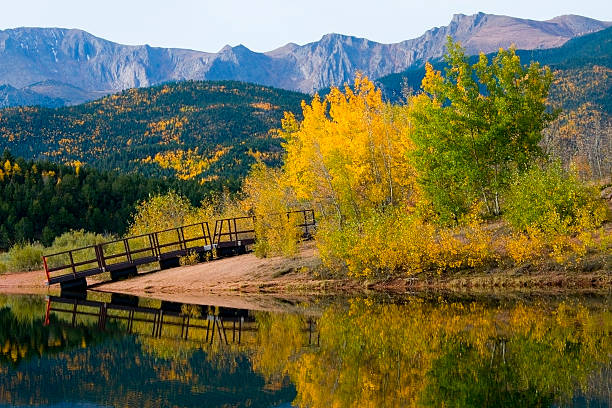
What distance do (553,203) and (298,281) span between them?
42.4 ft

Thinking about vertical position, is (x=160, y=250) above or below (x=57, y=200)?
below

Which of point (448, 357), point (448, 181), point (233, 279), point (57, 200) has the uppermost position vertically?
point (448, 181)

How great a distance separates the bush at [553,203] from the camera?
30109mm

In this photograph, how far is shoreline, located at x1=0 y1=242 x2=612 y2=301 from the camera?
29.2m

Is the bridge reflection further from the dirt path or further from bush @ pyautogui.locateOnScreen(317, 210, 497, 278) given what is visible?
bush @ pyautogui.locateOnScreen(317, 210, 497, 278)

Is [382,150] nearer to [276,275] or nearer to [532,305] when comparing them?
[276,275]

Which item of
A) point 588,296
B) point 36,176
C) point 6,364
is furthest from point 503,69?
point 36,176

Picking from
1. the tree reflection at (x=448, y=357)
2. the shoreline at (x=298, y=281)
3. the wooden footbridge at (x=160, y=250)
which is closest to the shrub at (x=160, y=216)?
the wooden footbridge at (x=160, y=250)

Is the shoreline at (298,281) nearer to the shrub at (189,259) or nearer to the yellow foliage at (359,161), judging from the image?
the shrub at (189,259)

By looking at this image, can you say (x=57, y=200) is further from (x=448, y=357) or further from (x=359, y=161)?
(x=448, y=357)

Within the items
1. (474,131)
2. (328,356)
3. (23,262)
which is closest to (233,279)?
(474,131)

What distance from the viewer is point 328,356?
18.0m

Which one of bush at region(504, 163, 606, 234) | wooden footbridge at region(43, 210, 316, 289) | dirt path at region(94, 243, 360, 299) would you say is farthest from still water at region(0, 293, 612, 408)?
wooden footbridge at region(43, 210, 316, 289)

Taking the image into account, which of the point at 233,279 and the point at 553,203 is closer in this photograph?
the point at 553,203
